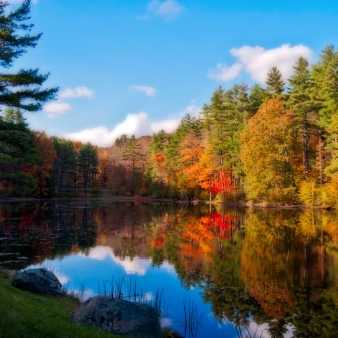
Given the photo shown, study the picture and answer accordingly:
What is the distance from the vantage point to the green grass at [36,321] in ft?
20.2

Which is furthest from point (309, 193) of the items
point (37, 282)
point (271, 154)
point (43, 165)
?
point (43, 165)

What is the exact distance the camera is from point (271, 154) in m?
41.8

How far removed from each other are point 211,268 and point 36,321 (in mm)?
9919

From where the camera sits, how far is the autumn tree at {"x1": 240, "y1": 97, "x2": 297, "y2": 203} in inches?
1672

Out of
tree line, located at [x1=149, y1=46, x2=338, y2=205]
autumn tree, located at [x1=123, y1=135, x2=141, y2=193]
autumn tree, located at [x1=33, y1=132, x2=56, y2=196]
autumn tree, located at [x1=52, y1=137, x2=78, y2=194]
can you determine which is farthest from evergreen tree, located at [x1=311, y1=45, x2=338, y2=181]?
autumn tree, located at [x1=52, y1=137, x2=78, y2=194]

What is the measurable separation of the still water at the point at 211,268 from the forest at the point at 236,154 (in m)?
6.08

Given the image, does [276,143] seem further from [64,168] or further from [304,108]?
[64,168]

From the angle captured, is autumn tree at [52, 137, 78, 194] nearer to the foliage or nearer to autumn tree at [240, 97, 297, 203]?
autumn tree at [240, 97, 297, 203]

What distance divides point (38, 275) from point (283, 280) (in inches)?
365

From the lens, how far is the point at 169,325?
9.81 metres

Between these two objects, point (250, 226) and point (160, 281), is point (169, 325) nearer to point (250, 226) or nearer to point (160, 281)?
point (160, 281)

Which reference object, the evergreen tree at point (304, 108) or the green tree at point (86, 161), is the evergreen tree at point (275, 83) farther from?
the green tree at point (86, 161)

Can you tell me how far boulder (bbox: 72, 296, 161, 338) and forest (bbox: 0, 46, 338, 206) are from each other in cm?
1199

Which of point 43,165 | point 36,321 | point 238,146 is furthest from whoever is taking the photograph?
point 43,165
